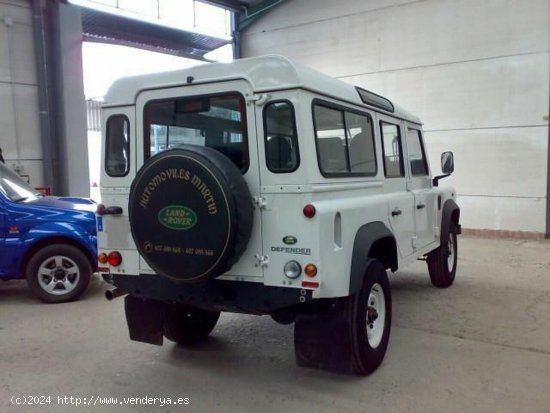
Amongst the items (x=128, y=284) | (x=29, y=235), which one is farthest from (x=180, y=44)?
(x=128, y=284)

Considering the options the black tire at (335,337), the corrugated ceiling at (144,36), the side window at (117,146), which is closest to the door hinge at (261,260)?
the black tire at (335,337)

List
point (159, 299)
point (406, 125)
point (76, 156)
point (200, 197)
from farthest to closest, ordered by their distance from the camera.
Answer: point (76, 156)
point (406, 125)
point (159, 299)
point (200, 197)

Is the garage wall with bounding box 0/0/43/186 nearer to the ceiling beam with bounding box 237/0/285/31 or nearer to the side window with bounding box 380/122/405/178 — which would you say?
the ceiling beam with bounding box 237/0/285/31

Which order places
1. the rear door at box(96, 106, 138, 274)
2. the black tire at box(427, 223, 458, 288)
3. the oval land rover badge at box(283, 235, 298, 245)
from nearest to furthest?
the oval land rover badge at box(283, 235, 298, 245)
the rear door at box(96, 106, 138, 274)
the black tire at box(427, 223, 458, 288)

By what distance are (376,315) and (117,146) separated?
2436 millimetres

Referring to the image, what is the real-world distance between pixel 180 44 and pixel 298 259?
11103 mm

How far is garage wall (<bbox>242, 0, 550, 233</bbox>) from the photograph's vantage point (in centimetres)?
991

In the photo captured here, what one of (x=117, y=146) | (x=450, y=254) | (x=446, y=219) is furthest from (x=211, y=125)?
(x=450, y=254)

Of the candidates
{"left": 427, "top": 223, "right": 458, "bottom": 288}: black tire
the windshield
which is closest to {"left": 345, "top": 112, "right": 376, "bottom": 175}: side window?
{"left": 427, "top": 223, "right": 458, "bottom": 288}: black tire

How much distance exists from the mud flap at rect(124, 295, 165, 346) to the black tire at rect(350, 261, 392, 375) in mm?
1511

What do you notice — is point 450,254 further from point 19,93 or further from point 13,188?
point 19,93

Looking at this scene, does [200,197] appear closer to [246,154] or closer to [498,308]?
[246,154]

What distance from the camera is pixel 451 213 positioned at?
612 centimetres

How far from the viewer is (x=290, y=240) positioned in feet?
10.1
